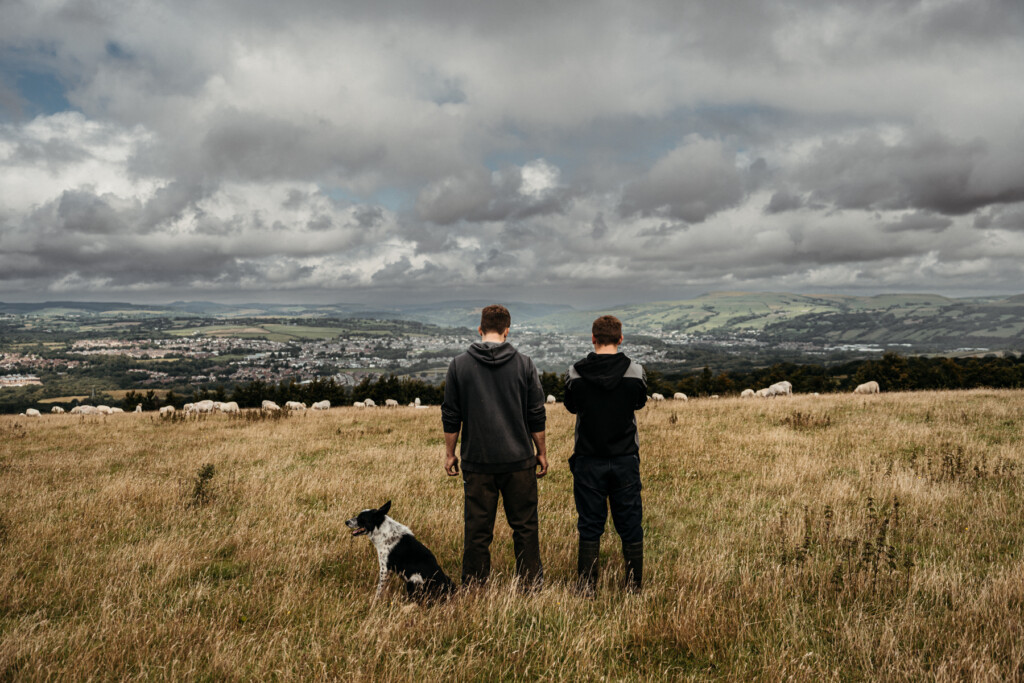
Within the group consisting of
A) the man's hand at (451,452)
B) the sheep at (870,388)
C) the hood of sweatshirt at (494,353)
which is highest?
the hood of sweatshirt at (494,353)

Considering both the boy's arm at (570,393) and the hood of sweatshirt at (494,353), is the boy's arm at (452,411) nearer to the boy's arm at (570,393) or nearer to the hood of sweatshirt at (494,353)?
the hood of sweatshirt at (494,353)

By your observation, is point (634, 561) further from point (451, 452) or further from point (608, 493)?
point (451, 452)

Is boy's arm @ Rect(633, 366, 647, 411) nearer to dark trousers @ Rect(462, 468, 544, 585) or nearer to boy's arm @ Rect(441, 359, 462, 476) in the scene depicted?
dark trousers @ Rect(462, 468, 544, 585)

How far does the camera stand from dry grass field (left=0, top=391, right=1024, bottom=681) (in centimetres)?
376

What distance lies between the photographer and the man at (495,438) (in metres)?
4.88

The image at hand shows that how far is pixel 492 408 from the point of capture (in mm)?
4891

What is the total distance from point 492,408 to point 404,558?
192 cm

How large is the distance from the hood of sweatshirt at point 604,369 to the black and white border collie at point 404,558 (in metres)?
2.42

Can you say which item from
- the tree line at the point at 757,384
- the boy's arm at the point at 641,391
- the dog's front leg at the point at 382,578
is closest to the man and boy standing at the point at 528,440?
the boy's arm at the point at 641,391

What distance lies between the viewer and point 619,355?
502 cm

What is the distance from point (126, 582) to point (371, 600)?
2842 millimetres

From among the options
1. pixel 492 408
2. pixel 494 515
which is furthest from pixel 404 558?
pixel 492 408

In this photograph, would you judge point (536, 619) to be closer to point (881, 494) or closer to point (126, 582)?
point (126, 582)

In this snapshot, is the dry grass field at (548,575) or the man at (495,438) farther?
the man at (495,438)
